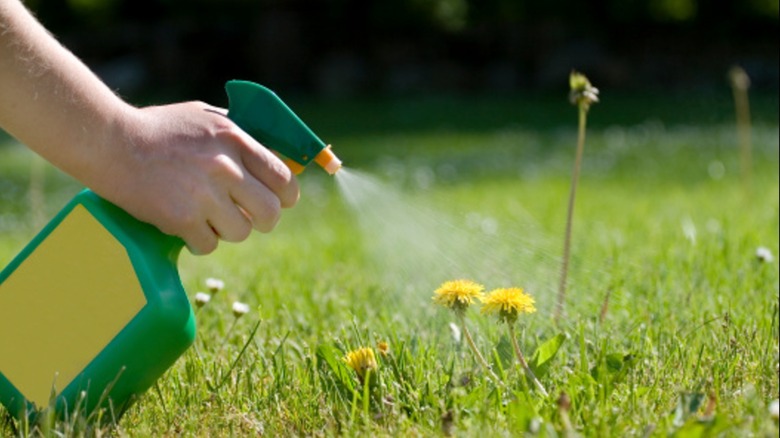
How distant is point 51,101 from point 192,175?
20cm

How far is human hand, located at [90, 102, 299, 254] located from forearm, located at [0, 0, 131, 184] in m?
0.02

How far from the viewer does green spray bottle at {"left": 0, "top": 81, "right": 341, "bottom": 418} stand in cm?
137

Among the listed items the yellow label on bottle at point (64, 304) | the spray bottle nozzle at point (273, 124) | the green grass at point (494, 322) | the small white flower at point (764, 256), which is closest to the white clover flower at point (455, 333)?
the green grass at point (494, 322)

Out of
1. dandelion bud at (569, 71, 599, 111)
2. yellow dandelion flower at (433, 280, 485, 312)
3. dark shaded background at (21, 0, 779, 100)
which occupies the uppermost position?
dark shaded background at (21, 0, 779, 100)

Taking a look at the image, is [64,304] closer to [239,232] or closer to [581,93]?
[239,232]

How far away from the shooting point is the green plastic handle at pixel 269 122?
4.65ft

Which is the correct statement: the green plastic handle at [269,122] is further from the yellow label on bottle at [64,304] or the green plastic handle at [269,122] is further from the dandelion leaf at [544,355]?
the dandelion leaf at [544,355]

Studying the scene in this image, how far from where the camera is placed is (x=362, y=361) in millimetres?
1355

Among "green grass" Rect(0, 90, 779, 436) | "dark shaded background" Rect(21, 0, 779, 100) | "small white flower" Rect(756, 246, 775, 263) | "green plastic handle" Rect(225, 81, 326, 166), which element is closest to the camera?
"green grass" Rect(0, 90, 779, 436)

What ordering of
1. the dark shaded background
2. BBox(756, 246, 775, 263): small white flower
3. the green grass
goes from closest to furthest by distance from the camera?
the green grass → BBox(756, 246, 775, 263): small white flower → the dark shaded background

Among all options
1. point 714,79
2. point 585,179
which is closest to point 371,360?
point 585,179

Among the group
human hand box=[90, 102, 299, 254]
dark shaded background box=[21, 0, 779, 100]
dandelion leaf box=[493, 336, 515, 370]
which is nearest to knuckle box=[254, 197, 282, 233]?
human hand box=[90, 102, 299, 254]

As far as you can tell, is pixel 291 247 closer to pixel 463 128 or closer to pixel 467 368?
pixel 467 368

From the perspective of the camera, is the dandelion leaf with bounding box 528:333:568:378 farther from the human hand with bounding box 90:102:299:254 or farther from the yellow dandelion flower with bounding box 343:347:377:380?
the human hand with bounding box 90:102:299:254
